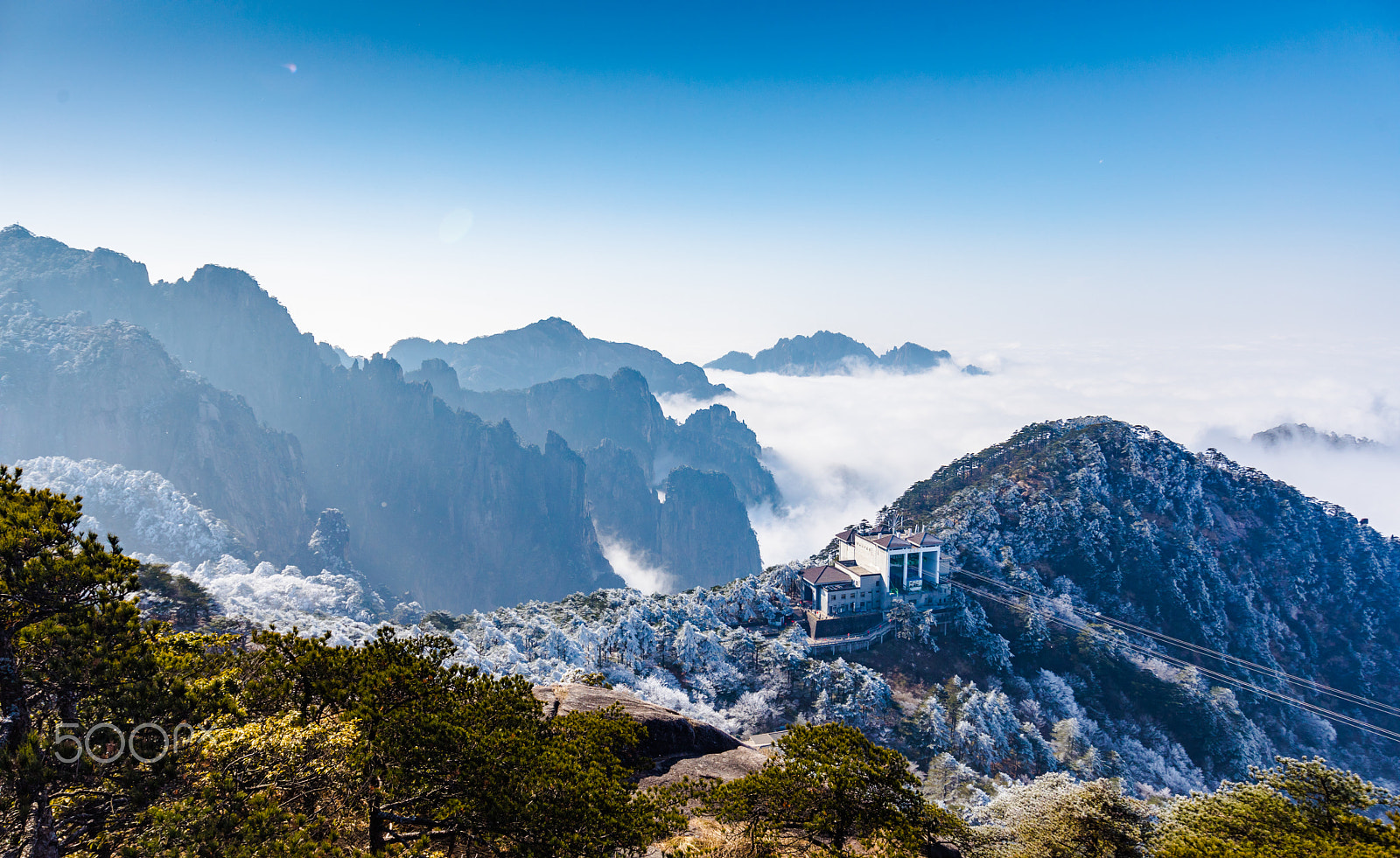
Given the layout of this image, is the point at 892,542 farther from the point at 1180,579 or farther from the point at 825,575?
the point at 1180,579

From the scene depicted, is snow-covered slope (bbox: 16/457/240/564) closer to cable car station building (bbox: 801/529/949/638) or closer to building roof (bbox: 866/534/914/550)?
cable car station building (bbox: 801/529/949/638)

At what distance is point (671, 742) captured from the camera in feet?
88.9

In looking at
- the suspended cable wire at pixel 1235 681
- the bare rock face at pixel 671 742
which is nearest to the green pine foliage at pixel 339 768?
the bare rock face at pixel 671 742

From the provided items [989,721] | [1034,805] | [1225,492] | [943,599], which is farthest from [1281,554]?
[1034,805]

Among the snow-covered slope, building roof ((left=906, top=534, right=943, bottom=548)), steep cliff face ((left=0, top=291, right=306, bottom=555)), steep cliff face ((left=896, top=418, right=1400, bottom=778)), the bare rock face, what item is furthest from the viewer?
steep cliff face ((left=0, top=291, right=306, bottom=555))

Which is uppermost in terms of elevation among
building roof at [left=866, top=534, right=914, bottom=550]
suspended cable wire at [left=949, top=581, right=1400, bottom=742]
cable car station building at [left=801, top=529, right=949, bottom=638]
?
building roof at [left=866, top=534, right=914, bottom=550]

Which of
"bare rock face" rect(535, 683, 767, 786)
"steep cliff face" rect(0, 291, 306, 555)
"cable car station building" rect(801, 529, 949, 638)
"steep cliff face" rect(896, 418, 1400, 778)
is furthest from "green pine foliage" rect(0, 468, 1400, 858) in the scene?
"steep cliff face" rect(0, 291, 306, 555)

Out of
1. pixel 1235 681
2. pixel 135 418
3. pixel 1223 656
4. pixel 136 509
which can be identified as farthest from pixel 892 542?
pixel 135 418

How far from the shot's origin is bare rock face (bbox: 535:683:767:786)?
82.5ft

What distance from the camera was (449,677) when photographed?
689 inches

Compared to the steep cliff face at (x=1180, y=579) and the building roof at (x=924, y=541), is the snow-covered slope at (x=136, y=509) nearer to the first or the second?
Answer: the building roof at (x=924, y=541)

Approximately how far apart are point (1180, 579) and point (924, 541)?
46.7m

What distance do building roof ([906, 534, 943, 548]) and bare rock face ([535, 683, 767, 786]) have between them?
197ft

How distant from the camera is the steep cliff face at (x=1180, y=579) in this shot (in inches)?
2869
